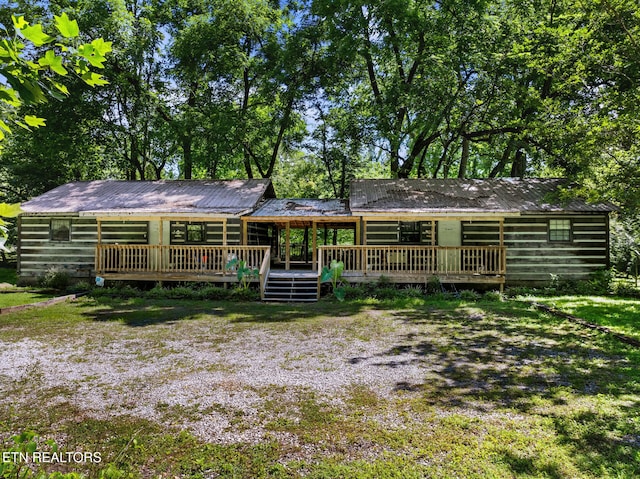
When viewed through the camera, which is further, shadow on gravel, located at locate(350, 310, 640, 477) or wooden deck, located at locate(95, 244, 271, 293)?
wooden deck, located at locate(95, 244, 271, 293)

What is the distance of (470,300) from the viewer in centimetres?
1304

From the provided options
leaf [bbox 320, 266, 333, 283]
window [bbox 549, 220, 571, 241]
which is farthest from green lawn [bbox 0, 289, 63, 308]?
window [bbox 549, 220, 571, 241]

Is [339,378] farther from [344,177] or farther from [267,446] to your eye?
[344,177]

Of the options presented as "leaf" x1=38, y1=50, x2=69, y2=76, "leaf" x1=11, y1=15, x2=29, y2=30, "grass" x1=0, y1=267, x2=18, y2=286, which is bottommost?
"grass" x1=0, y1=267, x2=18, y2=286

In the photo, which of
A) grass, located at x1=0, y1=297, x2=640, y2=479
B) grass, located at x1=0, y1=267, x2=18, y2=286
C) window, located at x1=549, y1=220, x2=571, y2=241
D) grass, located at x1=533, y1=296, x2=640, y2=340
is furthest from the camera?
grass, located at x1=0, y1=267, x2=18, y2=286

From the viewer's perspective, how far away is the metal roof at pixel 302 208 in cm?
1589

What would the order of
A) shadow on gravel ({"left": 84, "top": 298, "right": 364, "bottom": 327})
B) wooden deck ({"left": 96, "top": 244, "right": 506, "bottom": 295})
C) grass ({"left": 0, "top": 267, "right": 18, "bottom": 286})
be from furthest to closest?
grass ({"left": 0, "top": 267, "right": 18, "bottom": 286})
wooden deck ({"left": 96, "top": 244, "right": 506, "bottom": 295})
shadow on gravel ({"left": 84, "top": 298, "right": 364, "bottom": 327})

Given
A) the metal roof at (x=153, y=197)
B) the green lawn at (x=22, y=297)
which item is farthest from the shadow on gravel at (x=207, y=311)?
the metal roof at (x=153, y=197)

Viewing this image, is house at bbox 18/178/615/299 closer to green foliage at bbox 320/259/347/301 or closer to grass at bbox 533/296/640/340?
green foliage at bbox 320/259/347/301

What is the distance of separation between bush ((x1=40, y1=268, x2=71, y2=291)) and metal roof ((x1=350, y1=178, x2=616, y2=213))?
11.1 metres

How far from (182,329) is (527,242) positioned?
12767 millimetres

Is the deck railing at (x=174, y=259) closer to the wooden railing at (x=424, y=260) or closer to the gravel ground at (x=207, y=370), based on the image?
the wooden railing at (x=424, y=260)

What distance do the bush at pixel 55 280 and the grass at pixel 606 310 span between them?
649 inches

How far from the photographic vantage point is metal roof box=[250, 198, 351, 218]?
626 inches
